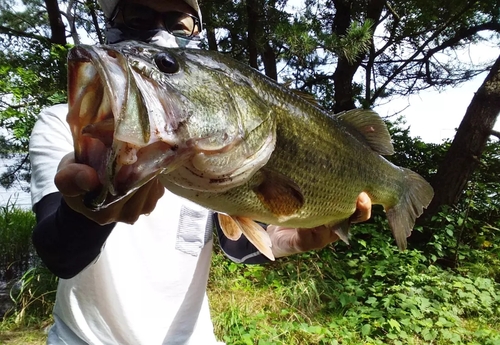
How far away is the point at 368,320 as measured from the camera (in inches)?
181

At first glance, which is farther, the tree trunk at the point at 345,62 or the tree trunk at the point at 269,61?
the tree trunk at the point at 345,62

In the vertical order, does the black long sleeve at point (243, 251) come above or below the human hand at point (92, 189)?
below

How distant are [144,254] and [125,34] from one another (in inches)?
46.9

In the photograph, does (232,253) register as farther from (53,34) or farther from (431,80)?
(431,80)

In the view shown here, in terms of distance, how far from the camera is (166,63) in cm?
112

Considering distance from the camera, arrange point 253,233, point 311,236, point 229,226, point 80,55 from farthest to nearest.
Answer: point 311,236 < point 229,226 < point 253,233 < point 80,55

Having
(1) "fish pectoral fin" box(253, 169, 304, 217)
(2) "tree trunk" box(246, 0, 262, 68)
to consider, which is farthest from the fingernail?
(2) "tree trunk" box(246, 0, 262, 68)

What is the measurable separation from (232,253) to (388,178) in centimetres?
104

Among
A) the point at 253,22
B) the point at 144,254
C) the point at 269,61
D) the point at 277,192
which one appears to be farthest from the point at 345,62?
the point at 277,192

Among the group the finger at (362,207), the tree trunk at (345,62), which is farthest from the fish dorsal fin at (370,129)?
the tree trunk at (345,62)

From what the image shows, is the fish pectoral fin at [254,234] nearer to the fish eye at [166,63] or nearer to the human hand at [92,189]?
the human hand at [92,189]

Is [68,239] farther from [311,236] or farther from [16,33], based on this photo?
[16,33]

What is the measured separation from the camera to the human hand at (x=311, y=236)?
6.63 feet

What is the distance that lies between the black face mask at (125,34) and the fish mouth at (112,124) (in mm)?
1290
